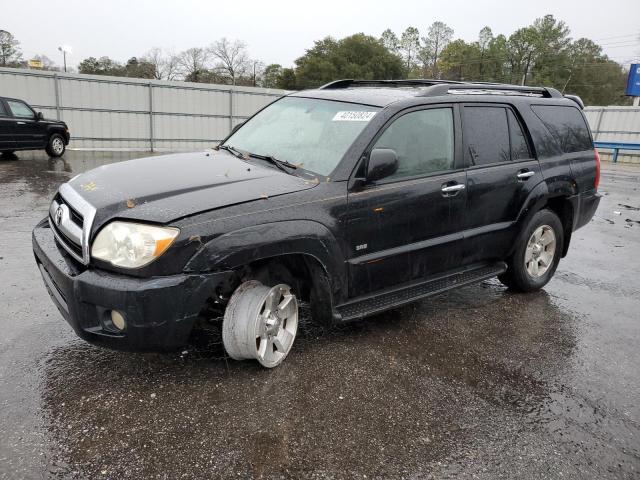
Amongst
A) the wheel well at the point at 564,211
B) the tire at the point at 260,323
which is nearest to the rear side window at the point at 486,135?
the wheel well at the point at 564,211

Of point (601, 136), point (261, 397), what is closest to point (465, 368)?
point (261, 397)

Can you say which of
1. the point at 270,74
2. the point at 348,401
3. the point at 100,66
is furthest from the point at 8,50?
the point at 348,401

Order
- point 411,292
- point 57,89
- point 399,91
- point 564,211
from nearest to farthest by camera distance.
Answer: point 411,292 < point 399,91 < point 564,211 < point 57,89

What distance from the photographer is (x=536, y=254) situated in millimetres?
4855

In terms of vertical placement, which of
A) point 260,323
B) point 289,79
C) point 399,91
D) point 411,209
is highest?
point 289,79

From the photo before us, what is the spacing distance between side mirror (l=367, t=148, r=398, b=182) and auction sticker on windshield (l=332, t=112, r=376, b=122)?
1.15 feet

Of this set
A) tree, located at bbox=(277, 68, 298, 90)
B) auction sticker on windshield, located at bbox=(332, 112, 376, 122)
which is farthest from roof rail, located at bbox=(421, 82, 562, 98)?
tree, located at bbox=(277, 68, 298, 90)

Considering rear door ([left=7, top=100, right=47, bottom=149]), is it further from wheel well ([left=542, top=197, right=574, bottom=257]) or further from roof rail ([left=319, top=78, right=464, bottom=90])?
wheel well ([left=542, top=197, right=574, bottom=257])

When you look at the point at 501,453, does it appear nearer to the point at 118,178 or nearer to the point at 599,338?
the point at 599,338

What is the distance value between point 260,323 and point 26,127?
1340 cm

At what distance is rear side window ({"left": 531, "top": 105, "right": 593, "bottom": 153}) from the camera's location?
4750 mm

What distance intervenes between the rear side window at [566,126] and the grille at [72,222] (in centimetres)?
393

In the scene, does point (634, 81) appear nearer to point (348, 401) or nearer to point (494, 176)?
point (494, 176)

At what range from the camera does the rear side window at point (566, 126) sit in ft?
15.6
